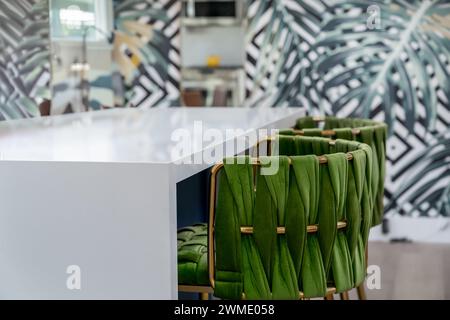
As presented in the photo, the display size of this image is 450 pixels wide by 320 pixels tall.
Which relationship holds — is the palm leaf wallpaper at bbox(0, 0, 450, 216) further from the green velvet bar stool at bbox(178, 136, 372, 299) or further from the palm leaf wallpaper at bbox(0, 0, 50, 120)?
the green velvet bar stool at bbox(178, 136, 372, 299)

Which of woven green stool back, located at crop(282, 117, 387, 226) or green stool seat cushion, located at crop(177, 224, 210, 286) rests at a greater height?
woven green stool back, located at crop(282, 117, 387, 226)

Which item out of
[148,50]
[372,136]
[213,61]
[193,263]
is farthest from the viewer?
[148,50]

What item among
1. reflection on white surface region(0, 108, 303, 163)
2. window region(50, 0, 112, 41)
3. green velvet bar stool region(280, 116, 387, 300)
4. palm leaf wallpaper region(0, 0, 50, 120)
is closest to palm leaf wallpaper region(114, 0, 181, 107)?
window region(50, 0, 112, 41)

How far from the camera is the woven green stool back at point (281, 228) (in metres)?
2.06

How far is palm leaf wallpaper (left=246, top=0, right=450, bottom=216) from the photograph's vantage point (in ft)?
17.9

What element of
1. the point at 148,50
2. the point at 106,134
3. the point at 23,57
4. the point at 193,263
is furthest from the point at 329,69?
the point at 193,263

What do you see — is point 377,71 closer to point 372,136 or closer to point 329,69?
point 329,69

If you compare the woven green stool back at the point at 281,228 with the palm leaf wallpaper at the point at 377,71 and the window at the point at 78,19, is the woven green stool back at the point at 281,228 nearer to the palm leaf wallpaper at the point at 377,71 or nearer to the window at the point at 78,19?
the window at the point at 78,19

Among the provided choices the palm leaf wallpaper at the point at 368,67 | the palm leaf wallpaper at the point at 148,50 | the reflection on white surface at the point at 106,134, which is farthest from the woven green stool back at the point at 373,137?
the palm leaf wallpaper at the point at 148,50

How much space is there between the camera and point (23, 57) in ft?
11.0

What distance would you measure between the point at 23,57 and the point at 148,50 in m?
2.63

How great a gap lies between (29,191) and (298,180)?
0.70 metres

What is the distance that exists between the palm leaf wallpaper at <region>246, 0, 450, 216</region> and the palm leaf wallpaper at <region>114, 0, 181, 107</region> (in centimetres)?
61

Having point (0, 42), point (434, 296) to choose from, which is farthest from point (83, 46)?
point (434, 296)
